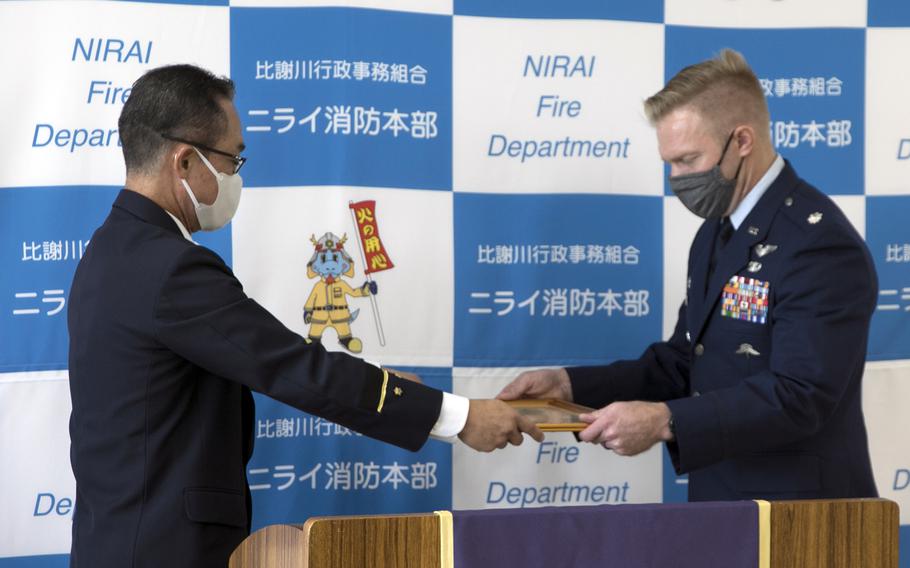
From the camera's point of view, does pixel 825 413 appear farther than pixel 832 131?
No

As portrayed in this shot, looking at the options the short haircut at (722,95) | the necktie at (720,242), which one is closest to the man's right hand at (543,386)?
the necktie at (720,242)

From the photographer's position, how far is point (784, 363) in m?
Result: 1.96

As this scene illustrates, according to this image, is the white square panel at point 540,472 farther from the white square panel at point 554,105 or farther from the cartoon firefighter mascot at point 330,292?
the white square panel at point 554,105

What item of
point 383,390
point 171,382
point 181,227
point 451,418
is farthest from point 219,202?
point 451,418

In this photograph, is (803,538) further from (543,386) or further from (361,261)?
(361,261)

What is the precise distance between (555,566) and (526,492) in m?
1.63

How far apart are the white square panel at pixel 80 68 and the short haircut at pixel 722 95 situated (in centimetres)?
125

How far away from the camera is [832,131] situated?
9.89 feet

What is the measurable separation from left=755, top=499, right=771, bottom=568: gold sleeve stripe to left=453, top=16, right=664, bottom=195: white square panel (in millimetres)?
1621

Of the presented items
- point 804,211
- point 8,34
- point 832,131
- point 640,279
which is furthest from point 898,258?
point 8,34

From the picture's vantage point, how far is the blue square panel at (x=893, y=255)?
3031 millimetres

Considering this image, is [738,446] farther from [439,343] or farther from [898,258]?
[898,258]

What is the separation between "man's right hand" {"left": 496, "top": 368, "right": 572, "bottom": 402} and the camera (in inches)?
99.2

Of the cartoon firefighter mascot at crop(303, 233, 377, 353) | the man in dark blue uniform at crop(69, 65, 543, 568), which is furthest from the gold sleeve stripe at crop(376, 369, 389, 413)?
the cartoon firefighter mascot at crop(303, 233, 377, 353)
